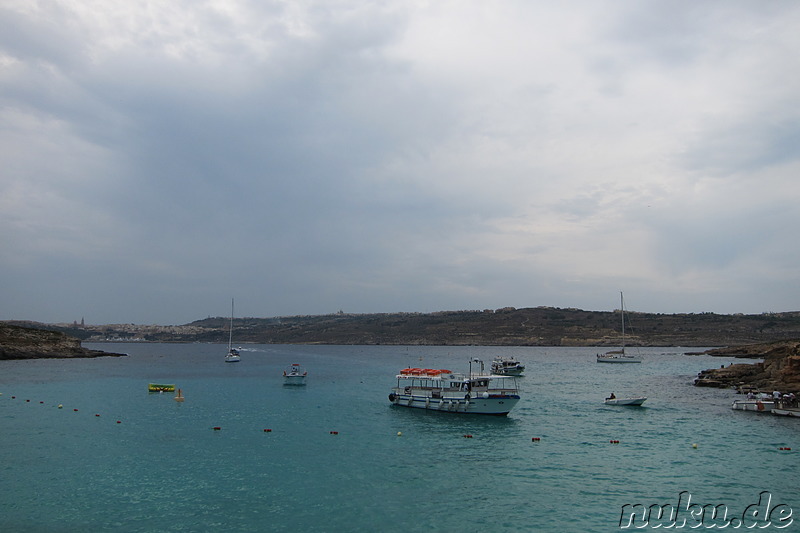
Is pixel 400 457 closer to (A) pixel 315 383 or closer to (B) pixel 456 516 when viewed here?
(B) pixel 456 516

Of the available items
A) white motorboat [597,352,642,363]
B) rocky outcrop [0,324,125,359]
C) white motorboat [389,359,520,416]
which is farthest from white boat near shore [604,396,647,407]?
rocky outcrop [0,324,125,359]

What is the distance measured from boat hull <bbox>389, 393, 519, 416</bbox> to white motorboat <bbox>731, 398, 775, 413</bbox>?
80.5 feet

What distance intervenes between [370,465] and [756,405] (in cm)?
4343

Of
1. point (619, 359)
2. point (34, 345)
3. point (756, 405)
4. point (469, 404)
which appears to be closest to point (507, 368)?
point (469, 404)

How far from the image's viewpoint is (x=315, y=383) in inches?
3634

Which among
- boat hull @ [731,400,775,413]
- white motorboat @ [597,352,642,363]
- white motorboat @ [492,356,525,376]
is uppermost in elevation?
boat hull @ [731,400,775,413]

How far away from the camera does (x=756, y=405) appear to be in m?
53.9

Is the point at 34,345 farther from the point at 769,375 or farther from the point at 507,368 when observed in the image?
the point at 769,375

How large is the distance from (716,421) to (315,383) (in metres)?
62.4

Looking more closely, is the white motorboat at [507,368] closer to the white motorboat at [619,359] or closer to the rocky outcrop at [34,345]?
the white motorboat at [619,359]

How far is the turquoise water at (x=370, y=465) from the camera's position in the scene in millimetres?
24422

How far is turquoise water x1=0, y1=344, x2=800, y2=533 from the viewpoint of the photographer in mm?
24422

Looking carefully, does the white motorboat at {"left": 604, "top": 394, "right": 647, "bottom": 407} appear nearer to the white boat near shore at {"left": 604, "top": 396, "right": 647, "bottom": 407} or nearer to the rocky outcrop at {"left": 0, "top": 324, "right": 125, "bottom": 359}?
the white boat near shore at {"left": 604, "top": 396, "right": 647, "bottom": 407}

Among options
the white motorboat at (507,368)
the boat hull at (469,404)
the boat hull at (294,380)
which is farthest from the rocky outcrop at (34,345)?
the boat hull at (469,404)
